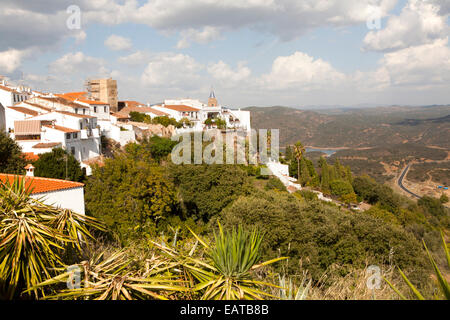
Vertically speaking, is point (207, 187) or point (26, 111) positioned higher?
point (26, 111)

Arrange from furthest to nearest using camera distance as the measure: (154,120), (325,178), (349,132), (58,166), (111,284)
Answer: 1. (349,132)
2. (325,178)
3. (154,120)
4. (58,166)
5. (111,284)

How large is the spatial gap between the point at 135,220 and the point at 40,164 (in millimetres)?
9213

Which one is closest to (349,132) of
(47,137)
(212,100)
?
(212,100)

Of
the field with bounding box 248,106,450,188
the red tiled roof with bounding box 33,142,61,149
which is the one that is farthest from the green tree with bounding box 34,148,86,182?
the field with bounding box 248,106,450,188

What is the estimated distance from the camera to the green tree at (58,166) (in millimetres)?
23891

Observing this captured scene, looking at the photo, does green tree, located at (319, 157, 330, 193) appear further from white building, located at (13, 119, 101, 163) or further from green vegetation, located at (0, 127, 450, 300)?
white building, located at (13, 119, 101, 163)

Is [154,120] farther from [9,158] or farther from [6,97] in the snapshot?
[9,158]

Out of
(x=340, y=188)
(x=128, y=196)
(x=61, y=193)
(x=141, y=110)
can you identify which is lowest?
(x=340, y=188)

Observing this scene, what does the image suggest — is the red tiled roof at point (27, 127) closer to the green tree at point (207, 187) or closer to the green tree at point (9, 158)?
the green tree at point (9, 158)

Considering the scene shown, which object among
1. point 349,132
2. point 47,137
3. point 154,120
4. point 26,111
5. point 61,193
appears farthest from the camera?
point 349,132

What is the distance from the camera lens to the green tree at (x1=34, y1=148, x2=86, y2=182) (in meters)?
23.9

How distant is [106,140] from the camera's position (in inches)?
1438

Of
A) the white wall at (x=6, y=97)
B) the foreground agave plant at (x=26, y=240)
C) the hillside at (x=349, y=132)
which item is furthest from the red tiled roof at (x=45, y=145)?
the hillside at (x=349, y=132)

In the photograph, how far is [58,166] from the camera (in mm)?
24469
